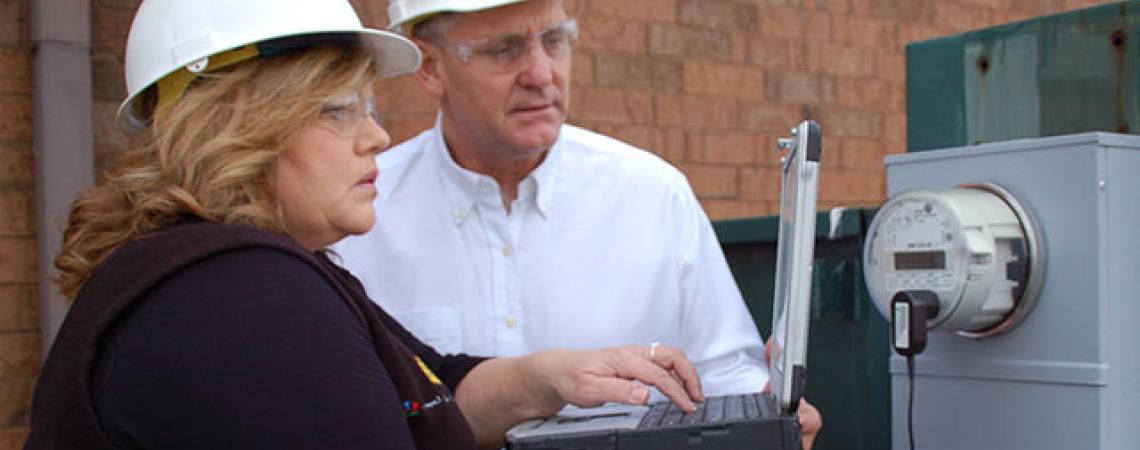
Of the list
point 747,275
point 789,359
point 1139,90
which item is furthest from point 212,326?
point 747,275

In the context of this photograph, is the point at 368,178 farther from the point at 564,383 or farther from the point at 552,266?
the point at 552,266

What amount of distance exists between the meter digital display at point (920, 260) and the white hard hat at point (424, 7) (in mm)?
737

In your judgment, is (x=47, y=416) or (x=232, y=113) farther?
(x=232, y=113)

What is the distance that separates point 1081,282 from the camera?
68.5 inches

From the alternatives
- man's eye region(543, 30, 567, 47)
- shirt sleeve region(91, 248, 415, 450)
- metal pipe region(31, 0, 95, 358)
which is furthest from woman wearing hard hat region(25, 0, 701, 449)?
metal pipe region(31, 0, 95, 358)

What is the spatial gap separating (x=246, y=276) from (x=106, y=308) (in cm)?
14

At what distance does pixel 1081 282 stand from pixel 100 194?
130 cm

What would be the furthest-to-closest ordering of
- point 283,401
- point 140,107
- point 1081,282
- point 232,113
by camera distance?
1. point 1081,282
2. point 140,107
3. point 232,113
4. point 283,401

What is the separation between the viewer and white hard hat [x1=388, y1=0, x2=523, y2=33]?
2.02m

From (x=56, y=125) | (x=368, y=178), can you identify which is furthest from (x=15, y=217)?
(x=368, y=178)

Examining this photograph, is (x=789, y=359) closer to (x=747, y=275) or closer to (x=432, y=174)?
(x=432, y=174)

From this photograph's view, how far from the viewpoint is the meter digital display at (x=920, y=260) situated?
181 centimetres

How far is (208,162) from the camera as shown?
1341mm

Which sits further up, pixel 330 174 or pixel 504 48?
pixel 504 48
